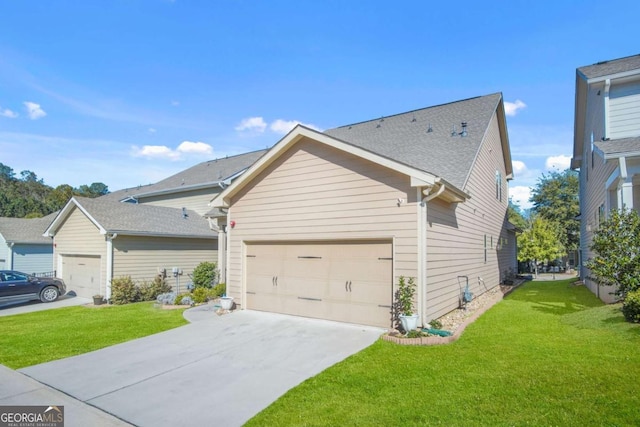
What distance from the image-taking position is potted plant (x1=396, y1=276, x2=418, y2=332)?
7.14 meters

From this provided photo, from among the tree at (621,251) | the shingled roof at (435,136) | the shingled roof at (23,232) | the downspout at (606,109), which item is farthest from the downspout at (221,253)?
the downspout at (606,109)

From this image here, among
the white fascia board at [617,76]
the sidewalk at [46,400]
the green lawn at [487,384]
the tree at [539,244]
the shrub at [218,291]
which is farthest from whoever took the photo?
the tree at [539,244]

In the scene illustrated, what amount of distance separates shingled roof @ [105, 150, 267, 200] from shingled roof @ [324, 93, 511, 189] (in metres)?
7.14

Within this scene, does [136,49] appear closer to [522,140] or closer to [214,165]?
[214,165]

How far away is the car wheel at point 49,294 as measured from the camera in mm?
14602

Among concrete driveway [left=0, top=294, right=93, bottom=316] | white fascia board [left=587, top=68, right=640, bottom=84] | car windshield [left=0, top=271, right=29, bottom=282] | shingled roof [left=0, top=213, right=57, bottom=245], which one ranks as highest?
white fascia board [left=587, top=68, right=640, bottom=84]

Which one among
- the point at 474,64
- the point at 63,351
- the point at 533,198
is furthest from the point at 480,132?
the point at 533,198

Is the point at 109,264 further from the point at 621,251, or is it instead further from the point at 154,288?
the point at 621,251

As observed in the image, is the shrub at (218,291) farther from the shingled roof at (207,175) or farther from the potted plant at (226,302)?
the shingled roof at (207,175)

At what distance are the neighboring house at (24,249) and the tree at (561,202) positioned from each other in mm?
40657

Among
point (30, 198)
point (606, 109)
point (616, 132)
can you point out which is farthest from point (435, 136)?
point (30, 198)

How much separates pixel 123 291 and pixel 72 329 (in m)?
4.56

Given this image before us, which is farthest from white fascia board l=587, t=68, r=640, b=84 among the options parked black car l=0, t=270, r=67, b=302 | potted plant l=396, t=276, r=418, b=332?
parked black car l=0, t=270, r=67, b=302

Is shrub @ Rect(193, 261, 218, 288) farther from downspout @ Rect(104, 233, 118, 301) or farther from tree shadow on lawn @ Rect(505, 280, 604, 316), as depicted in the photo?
tree shadow on lawn @ Rect(505, 280, 604, 316)
